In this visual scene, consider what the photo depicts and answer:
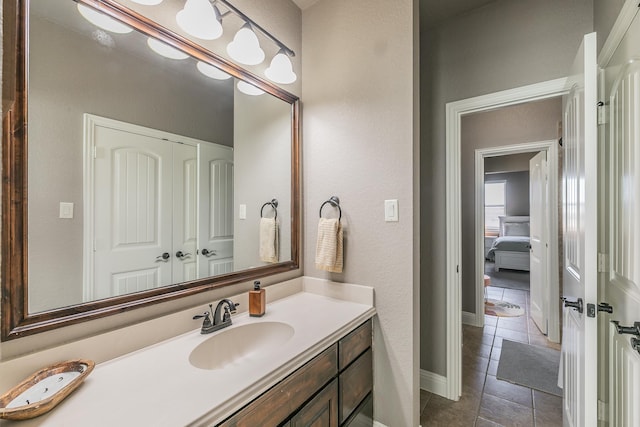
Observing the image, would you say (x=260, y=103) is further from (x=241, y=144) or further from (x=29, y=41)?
(x=29, y=41)

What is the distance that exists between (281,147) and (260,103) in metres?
0.29

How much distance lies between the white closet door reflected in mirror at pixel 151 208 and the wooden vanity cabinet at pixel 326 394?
65 centimetres

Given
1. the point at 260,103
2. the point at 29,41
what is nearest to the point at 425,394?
the point at 260,103

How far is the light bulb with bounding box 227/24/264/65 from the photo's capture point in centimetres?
142

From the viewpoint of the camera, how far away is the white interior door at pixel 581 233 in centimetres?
107

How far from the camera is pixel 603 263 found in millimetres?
1311

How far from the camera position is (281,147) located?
5.93ft

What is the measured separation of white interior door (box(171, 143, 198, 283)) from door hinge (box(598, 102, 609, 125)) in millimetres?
1913

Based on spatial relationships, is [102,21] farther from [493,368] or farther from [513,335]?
[513,335]

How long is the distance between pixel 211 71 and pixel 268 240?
949 mm

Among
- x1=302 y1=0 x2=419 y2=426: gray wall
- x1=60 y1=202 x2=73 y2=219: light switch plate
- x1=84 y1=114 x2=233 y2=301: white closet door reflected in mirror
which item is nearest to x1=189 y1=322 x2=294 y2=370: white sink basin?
x1=84 y1=114 x2=233 y2=301: white closet door reflected in mirror

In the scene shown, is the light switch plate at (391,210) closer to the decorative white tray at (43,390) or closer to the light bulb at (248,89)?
the light bulb at (248,89)

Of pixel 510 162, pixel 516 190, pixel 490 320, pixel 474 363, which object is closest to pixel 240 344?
pixel 474 363

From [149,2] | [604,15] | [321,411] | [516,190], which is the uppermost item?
[604,15]
